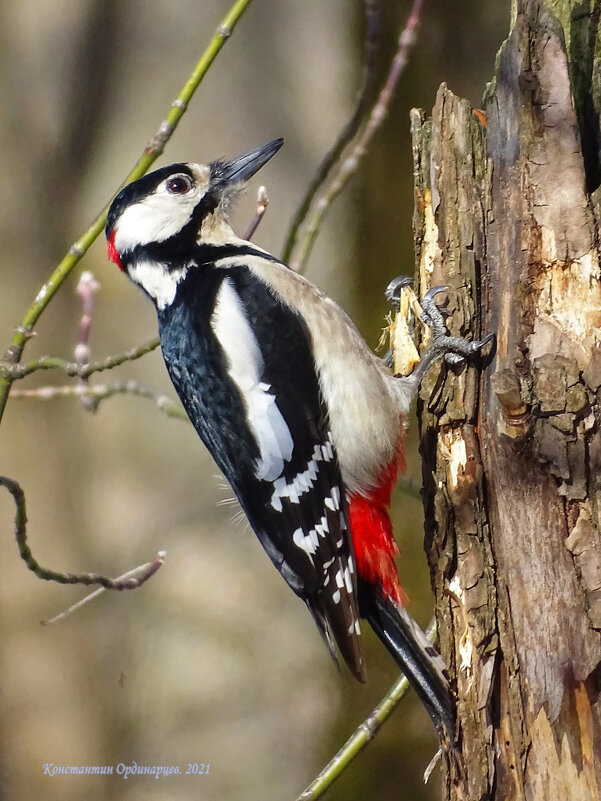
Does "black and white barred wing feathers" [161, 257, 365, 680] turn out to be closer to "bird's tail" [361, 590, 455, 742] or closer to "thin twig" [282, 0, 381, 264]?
"bird's tail" [361, 590, 455, 742]

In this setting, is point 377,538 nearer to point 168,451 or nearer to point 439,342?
point 439,342

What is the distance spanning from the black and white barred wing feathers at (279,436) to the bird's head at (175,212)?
277 millimetres

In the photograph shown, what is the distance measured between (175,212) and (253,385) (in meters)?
0.57

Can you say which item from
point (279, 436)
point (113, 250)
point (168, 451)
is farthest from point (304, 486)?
point (168, 451)

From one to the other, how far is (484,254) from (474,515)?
52 centimetres

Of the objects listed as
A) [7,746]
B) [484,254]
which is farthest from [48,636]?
[484,254]

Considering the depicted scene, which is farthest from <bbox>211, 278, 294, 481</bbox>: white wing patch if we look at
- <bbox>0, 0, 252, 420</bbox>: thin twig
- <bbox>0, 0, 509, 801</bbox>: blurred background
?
<bbox>0, 0, 509, 801</bbox>: blurred background

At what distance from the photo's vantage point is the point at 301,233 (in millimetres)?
3012

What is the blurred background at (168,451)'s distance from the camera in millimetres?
3010

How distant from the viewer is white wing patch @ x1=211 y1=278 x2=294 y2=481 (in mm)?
1957

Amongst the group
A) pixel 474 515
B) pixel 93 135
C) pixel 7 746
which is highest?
pixel 93 135

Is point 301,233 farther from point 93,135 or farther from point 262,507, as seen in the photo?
point 262,507

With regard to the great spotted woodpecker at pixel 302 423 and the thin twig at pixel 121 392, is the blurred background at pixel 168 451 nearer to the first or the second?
the thin twig at pixel 121 392

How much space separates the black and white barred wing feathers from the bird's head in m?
0.28
